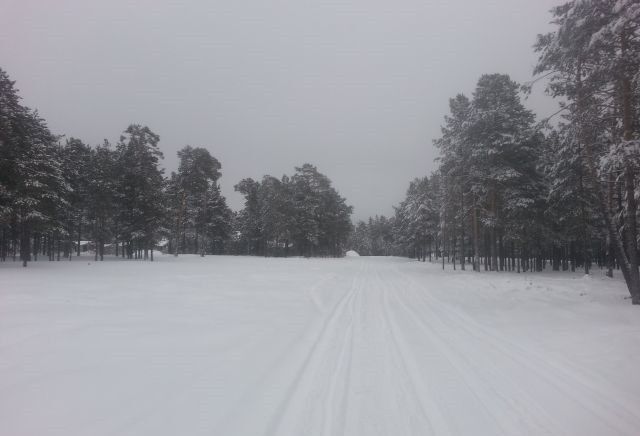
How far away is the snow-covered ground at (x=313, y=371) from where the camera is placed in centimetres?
374

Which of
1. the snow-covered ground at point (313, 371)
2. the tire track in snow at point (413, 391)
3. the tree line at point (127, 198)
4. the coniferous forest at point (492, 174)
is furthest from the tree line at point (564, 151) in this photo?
the tree line at point (127, 198)

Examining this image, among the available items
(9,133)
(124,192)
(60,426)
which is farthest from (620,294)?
(124,192)

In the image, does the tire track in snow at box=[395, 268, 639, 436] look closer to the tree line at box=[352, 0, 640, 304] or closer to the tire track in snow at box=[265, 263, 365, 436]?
the tire track in snow at box=[265, 263, 365, 436]

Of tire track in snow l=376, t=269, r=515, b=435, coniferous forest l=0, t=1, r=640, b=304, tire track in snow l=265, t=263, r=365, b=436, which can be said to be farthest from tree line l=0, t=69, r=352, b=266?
tire track in snow l=376, t=269, r=515, b=435

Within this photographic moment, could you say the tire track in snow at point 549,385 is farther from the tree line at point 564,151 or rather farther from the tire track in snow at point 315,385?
the tree line at point 564,151

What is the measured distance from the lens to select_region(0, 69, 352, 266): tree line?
25375mm

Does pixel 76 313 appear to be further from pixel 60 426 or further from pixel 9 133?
pixel 9 133

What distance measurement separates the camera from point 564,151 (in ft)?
64.0

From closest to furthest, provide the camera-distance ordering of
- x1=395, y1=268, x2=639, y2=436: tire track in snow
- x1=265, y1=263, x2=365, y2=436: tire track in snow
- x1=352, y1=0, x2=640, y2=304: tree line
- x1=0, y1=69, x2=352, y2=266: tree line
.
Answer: x1=265, y1=263, x2=365, y2=436: tire track in snow < x1=395, y1=268, x2=639, y2=436: tire track in snow < x1=352, y1=0, x2=640, y2=304: tree line < x1=0, y1=69, x2=352, y2=266: tree line

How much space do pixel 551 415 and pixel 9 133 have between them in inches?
1387

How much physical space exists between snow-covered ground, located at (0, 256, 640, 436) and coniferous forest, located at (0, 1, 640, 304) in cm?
715

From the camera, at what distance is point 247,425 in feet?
12.0

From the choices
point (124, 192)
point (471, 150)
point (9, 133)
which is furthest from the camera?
point (124, 192)

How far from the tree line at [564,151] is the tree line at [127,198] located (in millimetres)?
30615
